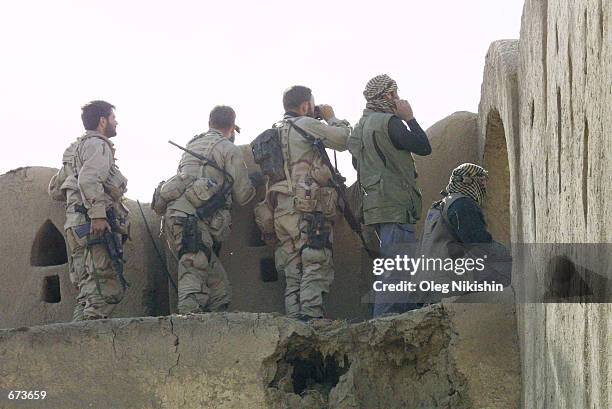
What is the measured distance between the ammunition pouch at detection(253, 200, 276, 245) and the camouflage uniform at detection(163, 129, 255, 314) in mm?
111

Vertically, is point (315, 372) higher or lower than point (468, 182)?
lower

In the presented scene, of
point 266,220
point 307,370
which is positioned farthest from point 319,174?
point 307,370

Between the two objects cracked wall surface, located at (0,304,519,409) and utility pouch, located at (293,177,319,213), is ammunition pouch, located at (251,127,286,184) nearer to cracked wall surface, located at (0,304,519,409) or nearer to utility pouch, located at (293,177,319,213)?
utility pouch, located at (293,177,319,213)

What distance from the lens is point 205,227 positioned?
990cm

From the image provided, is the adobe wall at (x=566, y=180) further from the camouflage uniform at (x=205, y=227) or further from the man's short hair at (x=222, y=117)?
the man's short hair at (x=222, y=117)

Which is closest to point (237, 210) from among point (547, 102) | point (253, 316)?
point (253, 316)

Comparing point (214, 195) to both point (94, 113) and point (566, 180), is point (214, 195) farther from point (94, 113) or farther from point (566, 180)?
point (566, 180)

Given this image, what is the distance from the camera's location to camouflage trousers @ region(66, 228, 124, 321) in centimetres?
985

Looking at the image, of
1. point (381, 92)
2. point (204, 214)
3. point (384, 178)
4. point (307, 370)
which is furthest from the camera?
point (204, 214)

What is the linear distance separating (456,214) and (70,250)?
2.93 metres

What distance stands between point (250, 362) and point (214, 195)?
4.64 ft

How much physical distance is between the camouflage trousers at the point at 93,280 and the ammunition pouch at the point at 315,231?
4.33ft

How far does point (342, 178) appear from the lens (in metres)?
9.86

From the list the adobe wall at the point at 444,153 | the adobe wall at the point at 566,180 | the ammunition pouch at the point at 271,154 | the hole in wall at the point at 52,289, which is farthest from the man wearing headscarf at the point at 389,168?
the hole in wall at the point at 52,289
